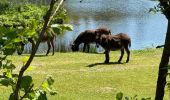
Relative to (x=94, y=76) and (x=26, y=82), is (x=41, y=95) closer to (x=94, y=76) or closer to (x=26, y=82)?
(x=26, y=82)

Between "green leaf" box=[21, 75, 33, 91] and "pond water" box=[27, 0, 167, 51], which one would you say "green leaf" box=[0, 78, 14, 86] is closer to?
"green leaf" box=[21, 75, 33, 91]

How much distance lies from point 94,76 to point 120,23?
27.8 metres

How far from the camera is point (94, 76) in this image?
1362 centimetres

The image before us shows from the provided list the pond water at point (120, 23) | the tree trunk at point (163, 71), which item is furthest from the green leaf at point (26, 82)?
the pond water at point (120, 23)

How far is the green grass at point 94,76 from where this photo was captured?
1143 cm

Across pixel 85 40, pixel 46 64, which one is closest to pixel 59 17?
pixel 46 64

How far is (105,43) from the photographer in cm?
1753

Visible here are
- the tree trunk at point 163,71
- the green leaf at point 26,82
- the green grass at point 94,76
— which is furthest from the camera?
the green grass at point 94,76

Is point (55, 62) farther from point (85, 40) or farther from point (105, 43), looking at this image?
point (85, 40)

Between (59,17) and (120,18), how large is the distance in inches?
1732

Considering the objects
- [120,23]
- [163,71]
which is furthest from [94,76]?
[120,23]

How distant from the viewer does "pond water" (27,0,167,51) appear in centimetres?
3038

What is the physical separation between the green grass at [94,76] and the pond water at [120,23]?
9.25 m

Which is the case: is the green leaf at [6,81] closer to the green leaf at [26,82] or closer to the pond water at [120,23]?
the green leaf at [26,82]
